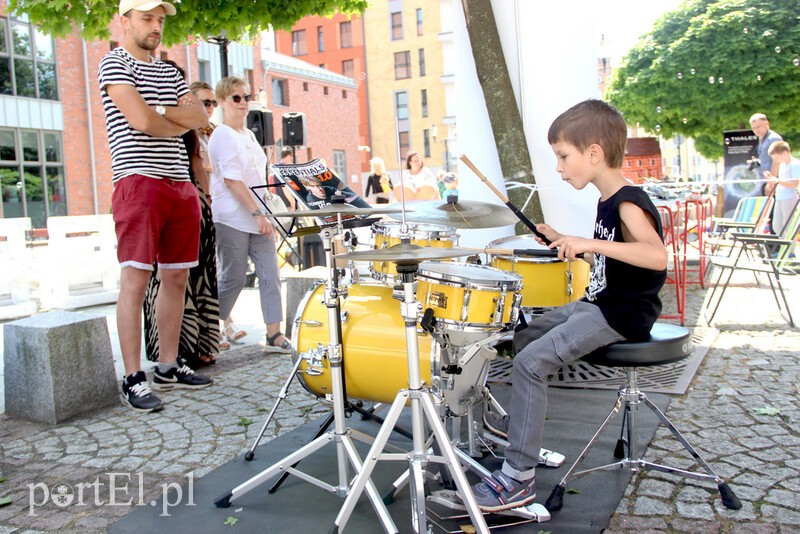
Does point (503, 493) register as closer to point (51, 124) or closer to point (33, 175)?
point (33, 175)

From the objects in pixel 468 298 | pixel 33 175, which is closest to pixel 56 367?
pixel 468 298

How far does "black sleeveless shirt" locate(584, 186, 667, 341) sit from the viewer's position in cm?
282

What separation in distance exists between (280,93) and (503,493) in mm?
38430

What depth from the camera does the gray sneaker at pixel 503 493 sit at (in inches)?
107

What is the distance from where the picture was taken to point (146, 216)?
420 centimetres

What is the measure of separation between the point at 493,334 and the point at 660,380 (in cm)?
228

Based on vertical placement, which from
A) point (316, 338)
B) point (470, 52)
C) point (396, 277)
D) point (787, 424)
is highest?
point (470, 52)

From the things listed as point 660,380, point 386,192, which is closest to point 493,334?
point 660,380

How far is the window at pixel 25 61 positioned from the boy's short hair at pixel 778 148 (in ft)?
70.9

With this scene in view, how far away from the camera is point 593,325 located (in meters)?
2.83

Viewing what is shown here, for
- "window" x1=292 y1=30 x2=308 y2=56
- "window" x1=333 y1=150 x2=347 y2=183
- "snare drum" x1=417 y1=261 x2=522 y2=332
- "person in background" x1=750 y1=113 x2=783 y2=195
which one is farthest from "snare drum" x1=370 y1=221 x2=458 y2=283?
"window" x1=292 y1=30 x2=308 y2=56

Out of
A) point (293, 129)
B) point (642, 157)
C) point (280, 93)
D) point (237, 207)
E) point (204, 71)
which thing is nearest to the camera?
point (237, 207)

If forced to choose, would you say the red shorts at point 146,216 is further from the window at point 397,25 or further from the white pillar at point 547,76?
the window at point 397,25

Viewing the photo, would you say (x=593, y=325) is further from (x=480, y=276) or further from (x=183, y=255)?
(x=183, y=255)
